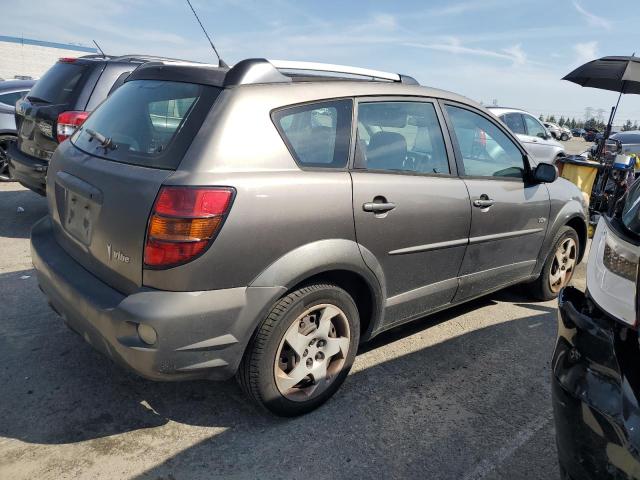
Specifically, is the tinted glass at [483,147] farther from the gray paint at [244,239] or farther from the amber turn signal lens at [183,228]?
the amber turn signal lens at [183,228]

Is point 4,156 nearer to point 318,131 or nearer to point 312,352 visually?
point 318,131

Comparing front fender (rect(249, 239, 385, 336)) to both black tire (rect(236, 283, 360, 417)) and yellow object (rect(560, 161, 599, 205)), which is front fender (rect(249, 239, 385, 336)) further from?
yellow object (rect(560, 161, 599, 205))

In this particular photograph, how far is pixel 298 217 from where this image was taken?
245cm

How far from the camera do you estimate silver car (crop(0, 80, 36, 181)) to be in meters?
7.51

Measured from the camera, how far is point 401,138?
10.4 feet

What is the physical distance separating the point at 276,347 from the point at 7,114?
703 cm

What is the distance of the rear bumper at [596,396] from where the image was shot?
1572 mm

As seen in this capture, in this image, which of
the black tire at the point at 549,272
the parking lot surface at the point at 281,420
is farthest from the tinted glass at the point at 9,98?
the black tire at the point at 549,272

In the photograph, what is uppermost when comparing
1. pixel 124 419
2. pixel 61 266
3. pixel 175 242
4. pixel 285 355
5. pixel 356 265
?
pixel 175 242

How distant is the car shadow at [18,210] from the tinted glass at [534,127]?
10235mm

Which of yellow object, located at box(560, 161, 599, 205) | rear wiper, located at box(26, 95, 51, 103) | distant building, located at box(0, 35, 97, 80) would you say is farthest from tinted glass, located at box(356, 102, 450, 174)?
distant building, located at box(0, 35, 97, 80)

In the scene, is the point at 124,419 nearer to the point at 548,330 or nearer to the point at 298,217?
the point at 298,217

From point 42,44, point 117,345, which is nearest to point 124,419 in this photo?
point 117,345

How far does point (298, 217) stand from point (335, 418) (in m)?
1.12
